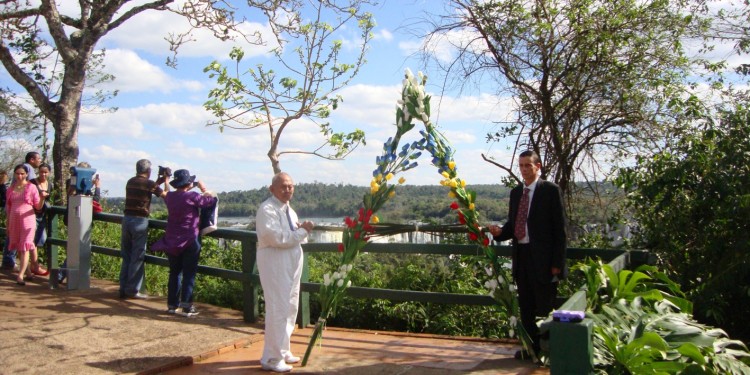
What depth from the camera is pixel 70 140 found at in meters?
11.2

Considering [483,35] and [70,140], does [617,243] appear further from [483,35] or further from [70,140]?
[70,140]

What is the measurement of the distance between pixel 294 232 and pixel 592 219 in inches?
169

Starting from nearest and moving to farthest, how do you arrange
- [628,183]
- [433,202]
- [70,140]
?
[628,183] → [433,202] → [70,140]

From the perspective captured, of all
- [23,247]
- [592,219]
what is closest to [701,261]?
[592,219]

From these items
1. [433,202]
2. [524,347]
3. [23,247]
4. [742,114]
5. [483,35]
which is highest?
[483,35]

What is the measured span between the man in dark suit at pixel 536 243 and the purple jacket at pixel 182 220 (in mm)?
3524

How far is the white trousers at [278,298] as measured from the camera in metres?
5.77

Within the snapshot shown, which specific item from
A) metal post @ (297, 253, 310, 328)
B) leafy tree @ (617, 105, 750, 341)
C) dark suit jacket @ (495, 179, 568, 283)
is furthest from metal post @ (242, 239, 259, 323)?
leafy tree @ (617, 105, 750, 341)

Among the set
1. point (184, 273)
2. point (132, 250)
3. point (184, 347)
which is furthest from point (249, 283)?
point (132, 250)

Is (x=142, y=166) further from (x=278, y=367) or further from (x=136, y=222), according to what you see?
(x=278, y=367)

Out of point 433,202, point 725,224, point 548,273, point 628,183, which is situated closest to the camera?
point 548,273

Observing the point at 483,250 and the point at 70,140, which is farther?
the point at 70,140

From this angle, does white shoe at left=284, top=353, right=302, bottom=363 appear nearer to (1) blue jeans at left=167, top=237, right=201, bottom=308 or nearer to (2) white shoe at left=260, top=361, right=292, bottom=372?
(2) white shoe at left=260, top=361, right=292, bottom=372

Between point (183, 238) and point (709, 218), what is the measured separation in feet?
16.9
